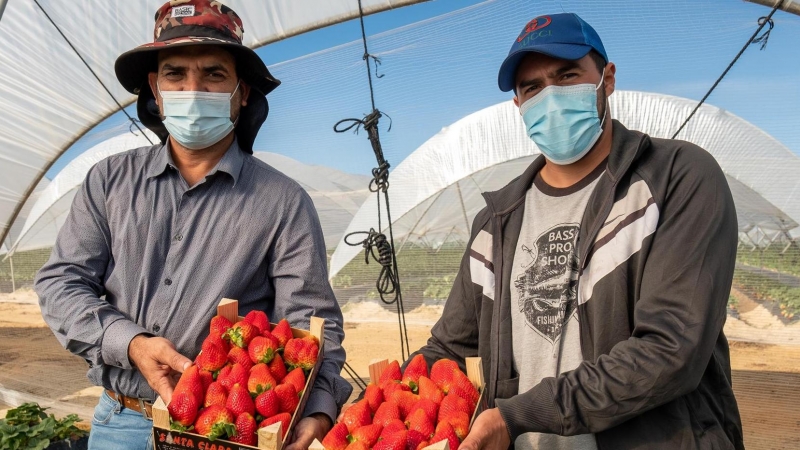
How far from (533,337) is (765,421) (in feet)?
21.8

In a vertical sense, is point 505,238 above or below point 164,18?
below

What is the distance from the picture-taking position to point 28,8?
666cm

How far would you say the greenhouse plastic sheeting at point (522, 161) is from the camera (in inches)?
352

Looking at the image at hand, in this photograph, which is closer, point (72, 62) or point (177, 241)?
point (177, 241)

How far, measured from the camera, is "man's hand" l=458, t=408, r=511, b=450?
5.42 ft

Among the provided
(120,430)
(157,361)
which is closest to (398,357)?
(120,430)

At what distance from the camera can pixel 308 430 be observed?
1890 millimetres

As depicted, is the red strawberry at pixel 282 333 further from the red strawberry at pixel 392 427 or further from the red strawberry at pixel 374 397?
the red strawberry at pixel 392 427

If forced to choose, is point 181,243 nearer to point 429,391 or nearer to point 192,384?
point 192,384

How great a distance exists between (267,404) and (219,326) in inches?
13.6

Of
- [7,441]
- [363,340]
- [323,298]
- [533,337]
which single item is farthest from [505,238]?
[363,340]

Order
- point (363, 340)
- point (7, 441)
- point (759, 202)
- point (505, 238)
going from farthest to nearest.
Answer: point (363, 340), point (759, 202), point (7, 441), point (505, 238)

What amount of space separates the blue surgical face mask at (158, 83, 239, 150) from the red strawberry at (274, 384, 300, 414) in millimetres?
1022

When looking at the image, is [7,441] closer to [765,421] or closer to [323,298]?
[323,298]
